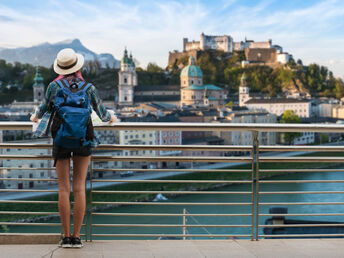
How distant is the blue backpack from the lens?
1524 mm

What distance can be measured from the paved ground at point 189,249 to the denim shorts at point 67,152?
33 centimetres

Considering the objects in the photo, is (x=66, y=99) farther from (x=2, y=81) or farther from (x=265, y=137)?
(x=2, y=81)

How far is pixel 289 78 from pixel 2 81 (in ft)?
96.0

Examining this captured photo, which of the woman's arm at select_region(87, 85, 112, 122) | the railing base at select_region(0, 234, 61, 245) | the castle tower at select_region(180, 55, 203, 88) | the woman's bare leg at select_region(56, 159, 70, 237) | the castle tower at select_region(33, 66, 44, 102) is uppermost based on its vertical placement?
the castle tower at select_region(180, 55, 203, 88)

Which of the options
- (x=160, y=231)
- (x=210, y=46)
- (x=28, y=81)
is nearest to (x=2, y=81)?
(x=28, y=81)

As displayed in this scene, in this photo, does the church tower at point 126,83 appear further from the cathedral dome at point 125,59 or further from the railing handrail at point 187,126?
the railing handrail at point 187,126

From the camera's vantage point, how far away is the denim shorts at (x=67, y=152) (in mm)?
1575

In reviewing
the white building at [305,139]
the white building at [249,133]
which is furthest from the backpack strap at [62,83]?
the white building at [305,139]

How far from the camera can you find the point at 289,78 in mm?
49844

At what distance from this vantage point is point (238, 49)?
59281 mm

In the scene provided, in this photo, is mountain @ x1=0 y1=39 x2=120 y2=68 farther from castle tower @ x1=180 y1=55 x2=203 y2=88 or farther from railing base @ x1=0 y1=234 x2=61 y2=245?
railing base @ x1=0 y1=234 x2=61 y2=245

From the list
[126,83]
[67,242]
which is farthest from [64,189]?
[126,83]

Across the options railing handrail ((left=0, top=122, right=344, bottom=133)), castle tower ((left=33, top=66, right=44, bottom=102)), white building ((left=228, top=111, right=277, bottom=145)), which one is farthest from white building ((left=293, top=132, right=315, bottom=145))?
railing handrail ((left=0, top=122, right=344, bottom=133))

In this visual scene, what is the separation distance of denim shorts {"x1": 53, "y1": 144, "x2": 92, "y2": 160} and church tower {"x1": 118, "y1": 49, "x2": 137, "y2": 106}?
40337mm
